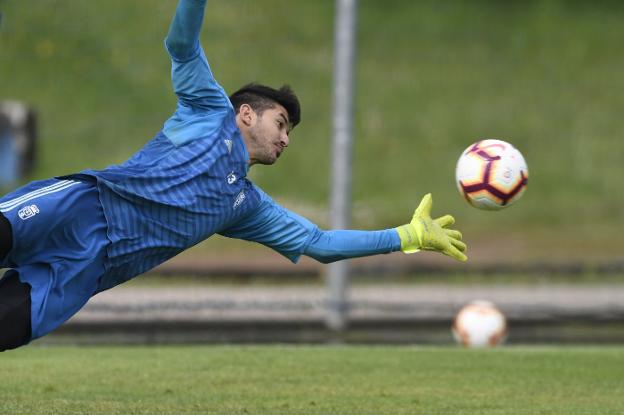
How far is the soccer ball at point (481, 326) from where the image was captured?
12781 mm

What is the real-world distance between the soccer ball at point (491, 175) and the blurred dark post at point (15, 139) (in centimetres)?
2085

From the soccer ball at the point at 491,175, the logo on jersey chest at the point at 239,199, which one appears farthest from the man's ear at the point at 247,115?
the soccer ball at the point at 491,175

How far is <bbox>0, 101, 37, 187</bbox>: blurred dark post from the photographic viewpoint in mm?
26844

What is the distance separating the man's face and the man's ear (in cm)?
1

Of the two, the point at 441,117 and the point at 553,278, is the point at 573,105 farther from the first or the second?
the point at 553,278

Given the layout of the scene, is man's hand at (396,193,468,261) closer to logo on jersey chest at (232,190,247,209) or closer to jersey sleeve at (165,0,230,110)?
logo on jersey chest at (232,190,247,209)

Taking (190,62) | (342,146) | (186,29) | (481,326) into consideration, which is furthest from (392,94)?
(186,29)

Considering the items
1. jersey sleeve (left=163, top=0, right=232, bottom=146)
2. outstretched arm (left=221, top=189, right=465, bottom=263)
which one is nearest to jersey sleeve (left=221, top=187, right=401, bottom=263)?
outstretched arm (left=221, top=189, right=465, bottom=263)

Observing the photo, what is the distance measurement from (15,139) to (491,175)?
21534 mm

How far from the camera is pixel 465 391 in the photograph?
27.7 feet

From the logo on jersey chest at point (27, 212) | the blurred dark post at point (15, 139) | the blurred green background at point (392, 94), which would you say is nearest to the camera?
the logo on jersey chest at point (27, 212)

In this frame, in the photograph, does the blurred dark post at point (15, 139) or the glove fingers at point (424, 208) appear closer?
the glove fingers at point (424, 208)

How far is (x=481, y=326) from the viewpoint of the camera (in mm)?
12805

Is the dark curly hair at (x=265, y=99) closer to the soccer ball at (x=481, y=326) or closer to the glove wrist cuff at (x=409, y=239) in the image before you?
the glove wrist cuff at (x=409, y=239)
